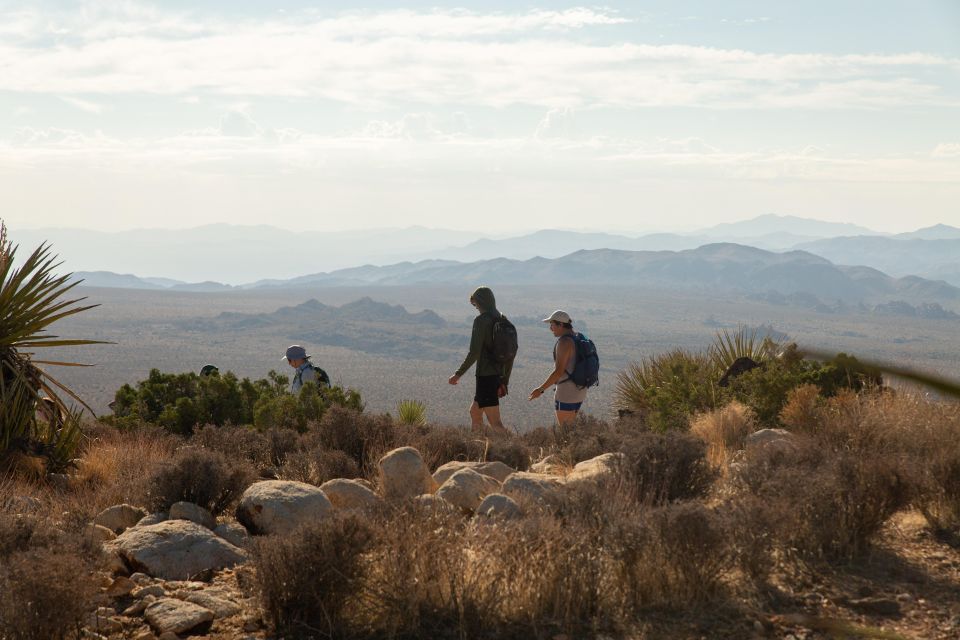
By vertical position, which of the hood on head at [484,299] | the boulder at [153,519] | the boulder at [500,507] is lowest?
the boulder at [153,519]

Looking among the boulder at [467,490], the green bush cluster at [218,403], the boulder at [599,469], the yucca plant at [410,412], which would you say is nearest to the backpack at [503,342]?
the green bush cluster at [218,403]

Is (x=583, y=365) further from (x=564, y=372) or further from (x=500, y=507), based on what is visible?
(x=500, y=507)

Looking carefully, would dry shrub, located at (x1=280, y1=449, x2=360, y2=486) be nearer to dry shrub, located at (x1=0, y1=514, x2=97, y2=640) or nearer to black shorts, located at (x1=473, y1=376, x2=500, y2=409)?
black shorts, located at (x1=473, y1=376, x2=500, y2=409)

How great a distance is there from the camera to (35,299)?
7758 millimetres

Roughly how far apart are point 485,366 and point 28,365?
4714mm

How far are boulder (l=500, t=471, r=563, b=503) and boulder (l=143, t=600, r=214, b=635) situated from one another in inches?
79.6

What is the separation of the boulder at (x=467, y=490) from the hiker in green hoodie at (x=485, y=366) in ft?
11.2

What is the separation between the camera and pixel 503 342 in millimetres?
10336

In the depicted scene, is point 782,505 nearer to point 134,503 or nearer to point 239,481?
point 239,481

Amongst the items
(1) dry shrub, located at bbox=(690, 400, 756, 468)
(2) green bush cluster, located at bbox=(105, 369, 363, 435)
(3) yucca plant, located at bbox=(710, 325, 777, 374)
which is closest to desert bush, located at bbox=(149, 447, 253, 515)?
(2) green bush cluster, located at bbox=(105, 369, 363, 435)

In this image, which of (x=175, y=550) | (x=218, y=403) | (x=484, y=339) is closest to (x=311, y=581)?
(x=175, y=550)

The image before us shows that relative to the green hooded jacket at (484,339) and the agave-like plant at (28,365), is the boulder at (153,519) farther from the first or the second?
the green hooded jacket at (484,339)

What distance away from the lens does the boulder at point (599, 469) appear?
6.49m

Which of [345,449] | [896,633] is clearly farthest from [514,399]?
[896,633]
